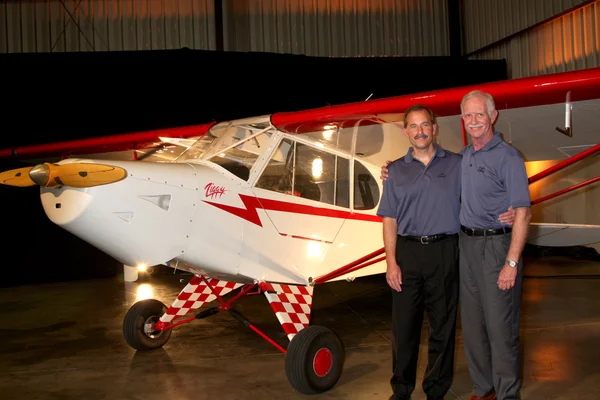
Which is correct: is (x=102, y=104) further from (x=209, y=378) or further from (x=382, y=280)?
(x=209, y=378)

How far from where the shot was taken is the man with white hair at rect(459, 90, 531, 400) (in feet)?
10.4

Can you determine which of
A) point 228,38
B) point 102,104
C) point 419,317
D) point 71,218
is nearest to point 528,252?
point 228,38

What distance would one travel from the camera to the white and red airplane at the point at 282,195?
4.03m

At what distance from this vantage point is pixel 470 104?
328cm

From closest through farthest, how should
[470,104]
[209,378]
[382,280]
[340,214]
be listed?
[470,104] → [209,378] → [340,214] → [382,280]

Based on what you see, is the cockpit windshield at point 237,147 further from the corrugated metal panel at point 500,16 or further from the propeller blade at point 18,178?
the corrugated metal panel at point 500,16

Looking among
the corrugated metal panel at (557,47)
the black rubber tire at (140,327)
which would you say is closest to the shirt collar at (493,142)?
the black rubber tire at (140,327)

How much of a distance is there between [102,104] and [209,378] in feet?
20.2

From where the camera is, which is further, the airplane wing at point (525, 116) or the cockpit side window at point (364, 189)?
the cockpit side window at point (364, 189)

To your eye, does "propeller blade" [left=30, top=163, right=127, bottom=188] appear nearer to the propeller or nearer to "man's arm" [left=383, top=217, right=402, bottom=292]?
the propeller

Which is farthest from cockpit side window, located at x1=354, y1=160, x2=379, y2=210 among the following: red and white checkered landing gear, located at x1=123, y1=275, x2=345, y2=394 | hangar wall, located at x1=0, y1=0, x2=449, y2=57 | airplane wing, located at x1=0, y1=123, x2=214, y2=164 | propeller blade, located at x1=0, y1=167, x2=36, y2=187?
hangar wall, located at x1=0, y1=0, x2=449, y2=57

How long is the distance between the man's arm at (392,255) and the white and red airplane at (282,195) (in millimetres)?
1015

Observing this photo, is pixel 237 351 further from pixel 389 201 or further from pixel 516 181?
pixel 516 181

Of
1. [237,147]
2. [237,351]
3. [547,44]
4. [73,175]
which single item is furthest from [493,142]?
[547,44]
